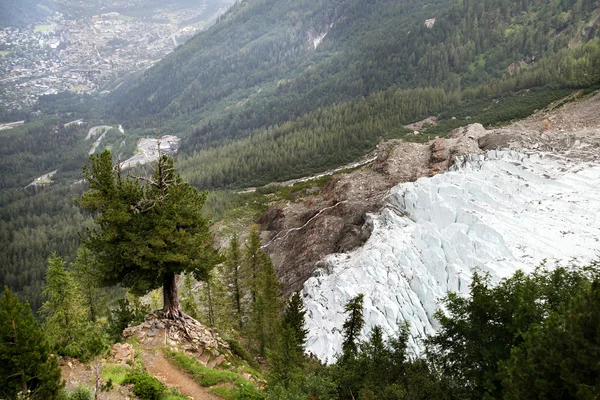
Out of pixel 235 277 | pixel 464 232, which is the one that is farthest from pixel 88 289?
pixel 464 232

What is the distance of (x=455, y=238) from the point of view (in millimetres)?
36844

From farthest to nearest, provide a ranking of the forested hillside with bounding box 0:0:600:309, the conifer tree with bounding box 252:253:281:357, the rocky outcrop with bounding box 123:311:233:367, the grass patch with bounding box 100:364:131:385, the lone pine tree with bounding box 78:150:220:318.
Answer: the forested hillside with bounding box 0:0:600:309, the conifer tree with bounding box 252:253:281:357, the rocky outcrop with bounding box 123:311:233:367, the lone pine tree with bounding box 78:150:220:318, the grass patch with bounding box 100:364:131:385

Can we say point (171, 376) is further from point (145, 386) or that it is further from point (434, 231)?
point (434, 231)

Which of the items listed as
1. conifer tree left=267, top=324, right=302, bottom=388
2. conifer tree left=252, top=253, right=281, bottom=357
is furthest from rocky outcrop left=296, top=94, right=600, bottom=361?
conifer tree left=267, top=324, right=302, bottom=388

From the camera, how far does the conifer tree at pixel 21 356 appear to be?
13.7 metres

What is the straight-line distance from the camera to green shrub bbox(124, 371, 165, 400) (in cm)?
1823

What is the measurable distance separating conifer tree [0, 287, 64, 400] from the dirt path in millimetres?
7198

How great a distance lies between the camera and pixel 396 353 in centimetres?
2384

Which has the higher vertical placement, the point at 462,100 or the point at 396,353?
the point at 462,100

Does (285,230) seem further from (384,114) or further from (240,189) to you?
(384,114)

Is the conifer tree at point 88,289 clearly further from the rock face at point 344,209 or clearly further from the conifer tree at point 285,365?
the rock face at point 344,209

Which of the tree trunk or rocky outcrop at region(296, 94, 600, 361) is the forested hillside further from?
the tree trunk

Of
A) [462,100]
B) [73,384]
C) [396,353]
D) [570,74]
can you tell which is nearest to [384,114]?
[462,100]

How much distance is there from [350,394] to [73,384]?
1468 centimetres
